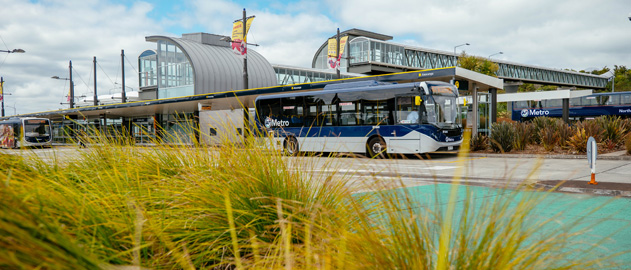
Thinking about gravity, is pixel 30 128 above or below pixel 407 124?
below

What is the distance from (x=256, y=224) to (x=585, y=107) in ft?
139

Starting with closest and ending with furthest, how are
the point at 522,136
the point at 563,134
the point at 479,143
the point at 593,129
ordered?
1. the point at 593,129
2. the point at 563,134
3. the point at 522,136
4. the point at 479,143

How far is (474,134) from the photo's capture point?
1858cm

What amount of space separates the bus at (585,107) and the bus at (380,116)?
27550 mm

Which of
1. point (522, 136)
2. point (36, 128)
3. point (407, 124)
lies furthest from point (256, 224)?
point (36, 128)

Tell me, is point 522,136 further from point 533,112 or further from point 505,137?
point 533,112

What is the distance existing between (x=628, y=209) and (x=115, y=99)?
71732 millimetres

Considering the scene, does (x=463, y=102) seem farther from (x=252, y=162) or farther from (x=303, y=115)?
(x=252, y=162)

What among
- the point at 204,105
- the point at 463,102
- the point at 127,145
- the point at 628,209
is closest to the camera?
the point at 127,145

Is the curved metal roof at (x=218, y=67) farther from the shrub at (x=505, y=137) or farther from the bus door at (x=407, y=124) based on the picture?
the shrub at (x=505, y=137)

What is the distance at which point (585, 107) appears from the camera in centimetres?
3775

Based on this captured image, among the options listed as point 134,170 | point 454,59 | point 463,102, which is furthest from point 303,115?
point 454,59

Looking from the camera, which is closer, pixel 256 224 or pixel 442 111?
pixel 256 224

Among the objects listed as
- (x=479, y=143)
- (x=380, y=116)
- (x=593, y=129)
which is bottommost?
(x=479, y=143)
